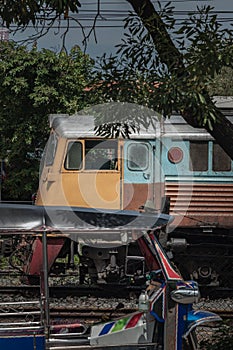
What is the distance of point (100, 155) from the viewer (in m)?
11.5

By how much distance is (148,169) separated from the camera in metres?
11.6

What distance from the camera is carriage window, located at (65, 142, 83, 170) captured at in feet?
37.7

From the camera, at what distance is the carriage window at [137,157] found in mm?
11555

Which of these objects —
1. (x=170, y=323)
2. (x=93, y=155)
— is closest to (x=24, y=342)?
(x=170, y=323)

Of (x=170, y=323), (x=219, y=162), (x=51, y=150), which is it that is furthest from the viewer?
(x=51, y=150)

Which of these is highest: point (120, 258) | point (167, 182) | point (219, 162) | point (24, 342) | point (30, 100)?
point (30, 100)

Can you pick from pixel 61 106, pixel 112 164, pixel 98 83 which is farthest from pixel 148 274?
pixel 61 106

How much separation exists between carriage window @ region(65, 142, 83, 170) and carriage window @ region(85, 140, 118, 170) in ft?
0.41

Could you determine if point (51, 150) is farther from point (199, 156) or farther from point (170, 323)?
point (170, 323)

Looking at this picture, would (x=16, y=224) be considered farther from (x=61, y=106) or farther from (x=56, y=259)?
(x=61, y=106)

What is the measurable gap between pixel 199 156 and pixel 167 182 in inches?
28.8

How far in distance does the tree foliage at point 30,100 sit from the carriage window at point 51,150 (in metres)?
7.42

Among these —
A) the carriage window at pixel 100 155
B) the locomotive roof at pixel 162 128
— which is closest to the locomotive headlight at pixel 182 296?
the carriage window at pixel 100 155

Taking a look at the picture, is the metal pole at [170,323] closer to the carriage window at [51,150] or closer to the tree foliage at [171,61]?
the tree foliage at [171,61]
